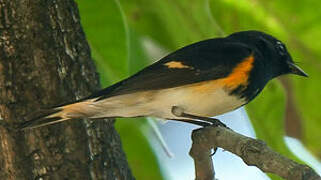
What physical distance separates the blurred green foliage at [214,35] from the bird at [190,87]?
93 mm

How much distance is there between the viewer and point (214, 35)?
288cm

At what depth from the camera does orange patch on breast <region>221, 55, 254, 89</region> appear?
2.71 meters

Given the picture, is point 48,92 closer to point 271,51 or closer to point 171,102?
point 171,102

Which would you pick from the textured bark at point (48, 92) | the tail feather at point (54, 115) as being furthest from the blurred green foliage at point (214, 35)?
the tail feather at point (54, 115)

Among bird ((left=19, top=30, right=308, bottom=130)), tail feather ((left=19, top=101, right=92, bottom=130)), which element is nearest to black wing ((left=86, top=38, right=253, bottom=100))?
bird ((left=19, top=30, right=308, bottom=130))

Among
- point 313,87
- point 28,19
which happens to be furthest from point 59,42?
point 313,87

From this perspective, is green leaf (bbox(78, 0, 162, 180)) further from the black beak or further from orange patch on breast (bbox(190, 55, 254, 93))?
the black beak

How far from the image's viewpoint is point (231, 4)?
2.88 meters

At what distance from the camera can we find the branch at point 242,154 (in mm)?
2082

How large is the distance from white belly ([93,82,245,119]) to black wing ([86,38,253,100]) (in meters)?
0.03

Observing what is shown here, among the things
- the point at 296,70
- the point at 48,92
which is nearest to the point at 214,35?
the point at 296,70

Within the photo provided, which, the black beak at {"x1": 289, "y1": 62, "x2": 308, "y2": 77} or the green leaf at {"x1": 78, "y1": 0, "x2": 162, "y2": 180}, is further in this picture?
the black beak at {"x1": 289, "y1": 62, "x2": 308, "y2": 77}

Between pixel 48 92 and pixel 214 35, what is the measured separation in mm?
573

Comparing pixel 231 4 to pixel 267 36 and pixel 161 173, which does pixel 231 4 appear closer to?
pixel 267 36
